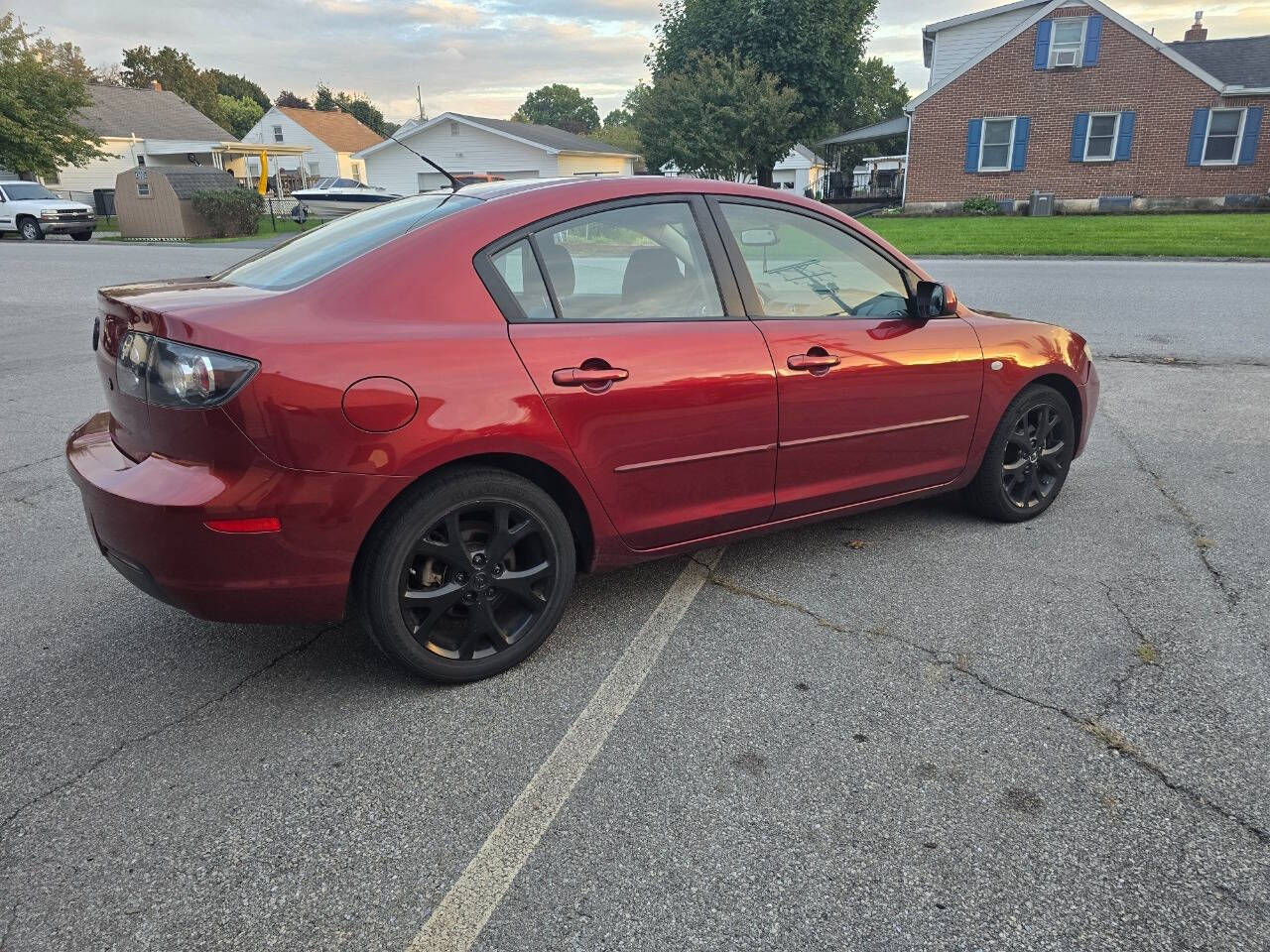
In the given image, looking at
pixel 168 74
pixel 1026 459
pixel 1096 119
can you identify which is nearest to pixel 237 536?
pixel 1026 459

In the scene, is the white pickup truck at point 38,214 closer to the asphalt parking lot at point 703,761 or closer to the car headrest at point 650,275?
the asphalt parking lot at point 703,761

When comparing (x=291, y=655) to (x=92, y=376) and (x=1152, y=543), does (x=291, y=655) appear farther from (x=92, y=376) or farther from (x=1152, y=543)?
(x=92, y=376)

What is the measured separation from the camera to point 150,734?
2756 millimetres

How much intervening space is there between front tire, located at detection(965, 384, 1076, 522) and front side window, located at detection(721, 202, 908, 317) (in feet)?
2.85

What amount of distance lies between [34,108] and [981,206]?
108ft


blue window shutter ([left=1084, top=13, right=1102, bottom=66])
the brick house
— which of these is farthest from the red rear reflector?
blue window shutter ([left=1084, top=13, right=1102, bottom=66])

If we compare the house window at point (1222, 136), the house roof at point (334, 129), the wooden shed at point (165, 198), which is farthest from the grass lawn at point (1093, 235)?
the house roof at point (334, 129)

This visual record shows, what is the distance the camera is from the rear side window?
9.89ft

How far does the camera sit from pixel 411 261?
2.88m

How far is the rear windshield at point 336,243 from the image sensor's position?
119 inches

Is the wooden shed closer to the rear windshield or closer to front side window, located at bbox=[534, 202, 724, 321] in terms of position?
the rear windshield

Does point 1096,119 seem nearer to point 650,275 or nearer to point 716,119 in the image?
point 716,119

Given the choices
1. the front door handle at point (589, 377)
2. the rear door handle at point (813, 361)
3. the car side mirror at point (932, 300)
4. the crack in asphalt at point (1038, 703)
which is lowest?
the crack in asphalt at point (1038, 703)

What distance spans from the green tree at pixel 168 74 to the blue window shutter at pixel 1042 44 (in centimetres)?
7159
